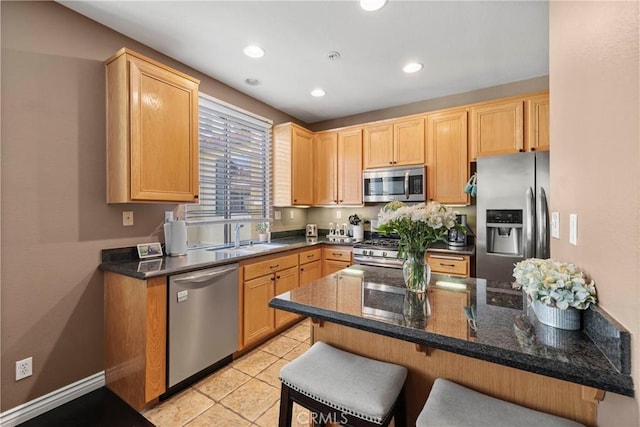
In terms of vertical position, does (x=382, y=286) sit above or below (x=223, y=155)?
below

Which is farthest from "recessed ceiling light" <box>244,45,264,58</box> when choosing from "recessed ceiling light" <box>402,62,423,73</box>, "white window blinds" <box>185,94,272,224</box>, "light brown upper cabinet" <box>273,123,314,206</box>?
"recessed ceiling light" <box>402,62,423,73</box>

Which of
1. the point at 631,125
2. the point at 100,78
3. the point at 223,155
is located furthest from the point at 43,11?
the point at 631,125

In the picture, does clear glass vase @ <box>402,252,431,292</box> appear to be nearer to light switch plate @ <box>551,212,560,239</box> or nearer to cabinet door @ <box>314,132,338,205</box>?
light switch plate @ <box>551,212,560,239</box>

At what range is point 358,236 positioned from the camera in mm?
3906

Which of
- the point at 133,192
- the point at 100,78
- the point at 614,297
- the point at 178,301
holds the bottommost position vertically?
the point at 178,301

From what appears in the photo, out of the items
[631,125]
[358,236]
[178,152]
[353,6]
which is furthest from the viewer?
[358,236]

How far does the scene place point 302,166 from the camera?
3926 millimetres

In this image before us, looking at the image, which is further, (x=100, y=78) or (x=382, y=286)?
(x=100, y=78)

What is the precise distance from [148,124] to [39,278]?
1275 millimetres

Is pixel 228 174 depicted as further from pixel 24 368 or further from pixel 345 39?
pixel 24 368

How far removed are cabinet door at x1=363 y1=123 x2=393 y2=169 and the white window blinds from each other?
1.35 metres

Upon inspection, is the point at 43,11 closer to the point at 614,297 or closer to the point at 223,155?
the point at 223,155

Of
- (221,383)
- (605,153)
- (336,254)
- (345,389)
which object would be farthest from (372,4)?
(221,383)

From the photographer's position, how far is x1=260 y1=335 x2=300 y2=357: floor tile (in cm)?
265
